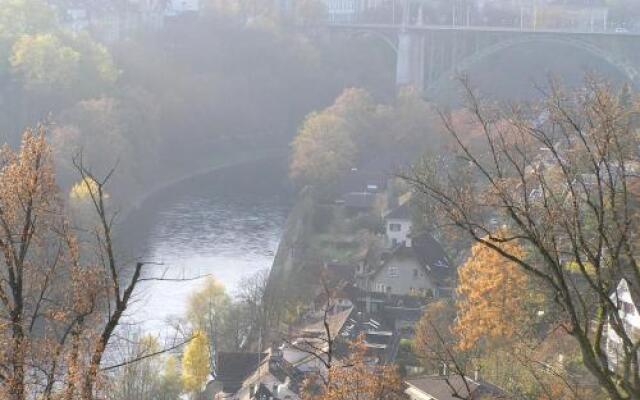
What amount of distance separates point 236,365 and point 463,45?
75.1ft

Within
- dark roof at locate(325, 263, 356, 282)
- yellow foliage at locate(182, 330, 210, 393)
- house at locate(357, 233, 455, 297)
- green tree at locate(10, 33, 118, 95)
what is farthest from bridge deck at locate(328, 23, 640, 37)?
yellow foliage at locate(182, 330, 210, 393)

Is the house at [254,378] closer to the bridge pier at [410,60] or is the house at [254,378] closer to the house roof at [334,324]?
the house roof at [334,324]

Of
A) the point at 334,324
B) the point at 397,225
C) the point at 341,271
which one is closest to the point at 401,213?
the point at 397,225

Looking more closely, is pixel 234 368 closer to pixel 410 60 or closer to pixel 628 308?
pixel 628 308

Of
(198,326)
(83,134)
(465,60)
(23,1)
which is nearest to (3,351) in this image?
(198,326)

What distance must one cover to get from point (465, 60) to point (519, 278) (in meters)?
22.1

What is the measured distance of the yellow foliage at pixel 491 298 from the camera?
33.5 ft

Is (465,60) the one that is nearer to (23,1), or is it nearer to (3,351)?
(23,1)

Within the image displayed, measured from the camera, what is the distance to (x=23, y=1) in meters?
27.2

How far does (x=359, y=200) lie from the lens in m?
22.0

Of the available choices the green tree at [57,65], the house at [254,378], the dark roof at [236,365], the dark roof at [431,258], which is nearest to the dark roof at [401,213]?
the dark roof at [431,258]

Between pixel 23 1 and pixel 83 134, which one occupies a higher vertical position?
pixel 23 1

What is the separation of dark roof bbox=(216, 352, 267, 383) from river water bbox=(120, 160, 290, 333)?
158 centimetres

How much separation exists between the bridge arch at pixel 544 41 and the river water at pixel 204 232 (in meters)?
7.08
